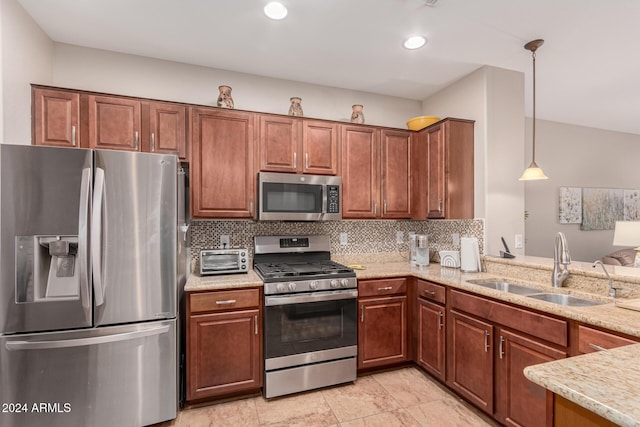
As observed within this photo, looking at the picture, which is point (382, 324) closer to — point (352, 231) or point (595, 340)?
point (352, 231)

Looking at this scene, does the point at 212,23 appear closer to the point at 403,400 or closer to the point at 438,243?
the point at 438,243

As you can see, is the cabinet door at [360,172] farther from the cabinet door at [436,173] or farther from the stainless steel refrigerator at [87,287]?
the stainless steel refrigerator at [87,287]

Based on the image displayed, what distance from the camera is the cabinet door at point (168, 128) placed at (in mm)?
2471

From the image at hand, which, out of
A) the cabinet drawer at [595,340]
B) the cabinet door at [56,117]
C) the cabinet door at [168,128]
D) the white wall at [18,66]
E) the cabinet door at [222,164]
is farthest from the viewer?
the cabinet door at [222,164]

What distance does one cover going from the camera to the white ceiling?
6.91 ft

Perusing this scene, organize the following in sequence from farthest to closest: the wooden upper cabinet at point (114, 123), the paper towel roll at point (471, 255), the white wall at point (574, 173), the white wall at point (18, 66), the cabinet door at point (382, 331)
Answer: the white wall at point (574, 173) < the paper towel roll at point (471, 255) < the cabinet door at point (382, 331) < the wooden upper cabinet at point (114, 123) < the white wall at point (18, 66)

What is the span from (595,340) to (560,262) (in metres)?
0.74

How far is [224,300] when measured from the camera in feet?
7.61

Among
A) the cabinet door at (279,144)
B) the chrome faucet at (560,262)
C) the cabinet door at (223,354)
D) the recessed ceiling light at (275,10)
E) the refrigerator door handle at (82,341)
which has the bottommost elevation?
the cabinet door at (223,354)

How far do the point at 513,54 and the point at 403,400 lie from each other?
2.94 metres

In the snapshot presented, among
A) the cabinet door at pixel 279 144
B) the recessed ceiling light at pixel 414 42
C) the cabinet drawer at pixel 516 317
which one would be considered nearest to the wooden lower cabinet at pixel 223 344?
the cabinet door at pixel 279 144

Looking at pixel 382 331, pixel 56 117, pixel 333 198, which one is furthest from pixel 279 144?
pixel 382 331

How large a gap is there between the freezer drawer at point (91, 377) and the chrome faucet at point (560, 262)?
2.59 metres

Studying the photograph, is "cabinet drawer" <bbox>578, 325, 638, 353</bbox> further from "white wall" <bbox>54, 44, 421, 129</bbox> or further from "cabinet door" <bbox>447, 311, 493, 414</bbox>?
"white wall" <bbox>54, 44, 421, 129</bbox>
